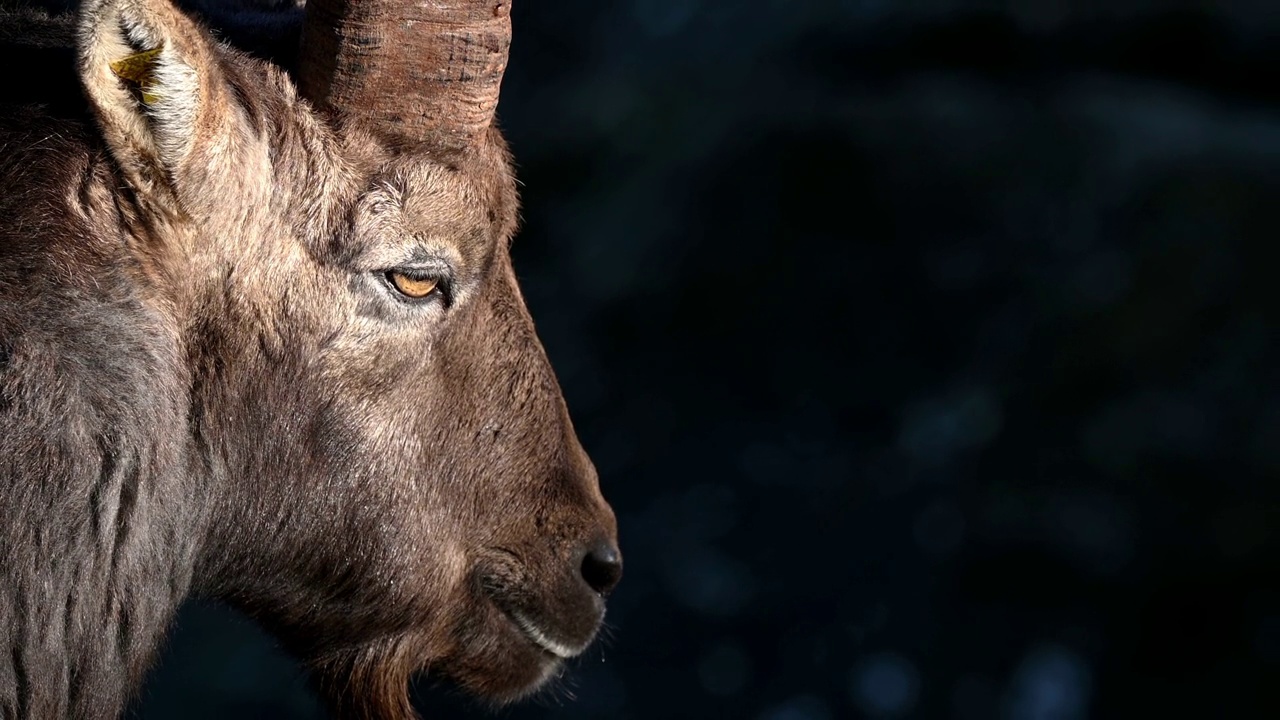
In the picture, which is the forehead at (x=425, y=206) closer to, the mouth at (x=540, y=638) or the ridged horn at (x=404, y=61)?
the ridged horn at (x=404, y=61)

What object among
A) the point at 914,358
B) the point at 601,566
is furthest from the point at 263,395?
the point at 914,358

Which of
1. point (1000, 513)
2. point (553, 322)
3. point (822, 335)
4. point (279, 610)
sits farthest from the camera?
point (553, 322)

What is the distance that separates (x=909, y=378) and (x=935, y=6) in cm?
234

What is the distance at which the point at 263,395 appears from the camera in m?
3.33

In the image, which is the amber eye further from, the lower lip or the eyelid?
the lower lip

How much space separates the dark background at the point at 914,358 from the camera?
7.56 meters

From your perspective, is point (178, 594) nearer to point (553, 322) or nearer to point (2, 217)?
point (2, 217)

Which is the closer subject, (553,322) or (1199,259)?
(1199,259)

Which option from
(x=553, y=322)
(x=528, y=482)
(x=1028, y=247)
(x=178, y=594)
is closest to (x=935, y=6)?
(x=1028, y=247)

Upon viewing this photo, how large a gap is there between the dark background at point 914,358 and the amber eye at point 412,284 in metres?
4.60

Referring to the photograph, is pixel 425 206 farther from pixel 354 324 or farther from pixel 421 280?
pixel 354 324

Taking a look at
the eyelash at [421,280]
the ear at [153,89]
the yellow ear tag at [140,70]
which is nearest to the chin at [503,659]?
the eyelash at [421,280]

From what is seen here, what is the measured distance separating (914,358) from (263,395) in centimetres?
544

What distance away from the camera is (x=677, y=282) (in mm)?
8758
